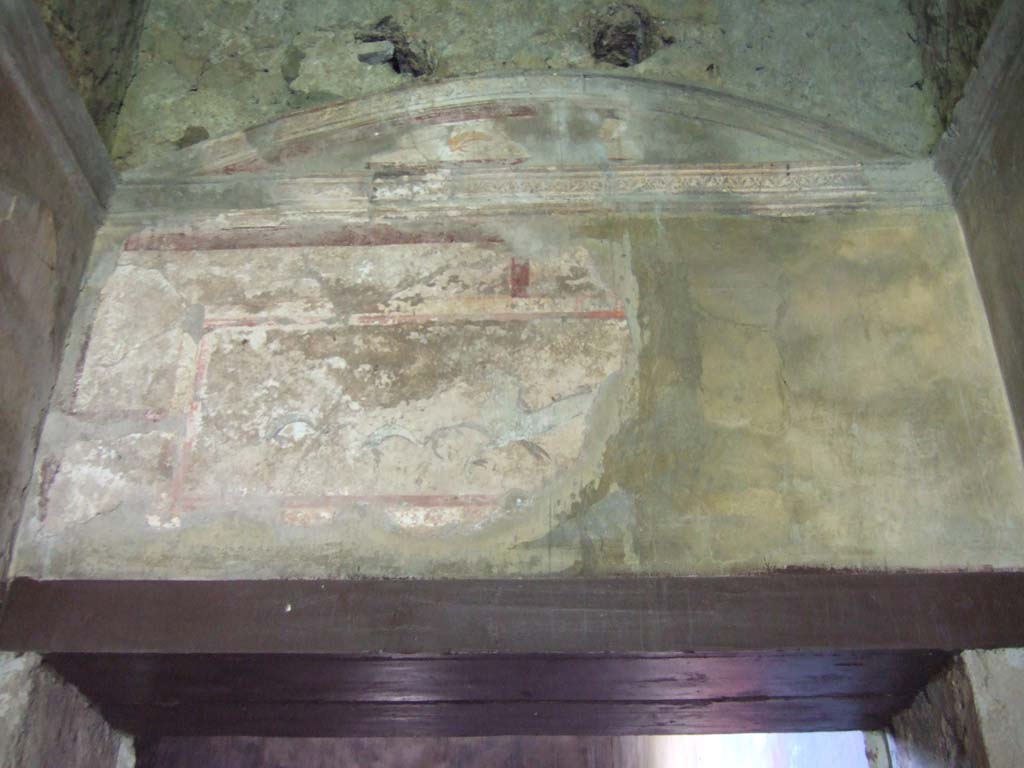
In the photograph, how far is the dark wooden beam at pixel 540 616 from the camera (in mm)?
2168

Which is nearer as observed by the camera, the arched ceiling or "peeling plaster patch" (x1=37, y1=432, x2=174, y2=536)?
"peeling plaster patch" (x1=37, y1=432, x2=174, y2=536)

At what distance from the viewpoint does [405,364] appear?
2.58 m

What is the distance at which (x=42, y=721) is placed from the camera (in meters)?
2.29

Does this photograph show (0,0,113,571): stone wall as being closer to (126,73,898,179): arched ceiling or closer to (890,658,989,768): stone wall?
(126,73,898,179): arched ceiling

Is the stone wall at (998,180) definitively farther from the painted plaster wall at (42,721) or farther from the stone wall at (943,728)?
the painted plaster wall at (42,721)

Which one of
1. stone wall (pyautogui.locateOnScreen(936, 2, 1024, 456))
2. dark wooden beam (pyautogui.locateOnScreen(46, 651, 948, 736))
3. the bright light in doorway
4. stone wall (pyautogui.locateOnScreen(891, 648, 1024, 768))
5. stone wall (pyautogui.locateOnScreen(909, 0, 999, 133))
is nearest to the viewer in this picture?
stone wall (pyautogui.locateOnScreen(891, 648, 1024, 768))

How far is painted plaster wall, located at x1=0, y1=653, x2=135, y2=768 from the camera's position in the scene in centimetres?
218

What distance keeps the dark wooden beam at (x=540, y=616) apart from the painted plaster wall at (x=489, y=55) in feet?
4.78

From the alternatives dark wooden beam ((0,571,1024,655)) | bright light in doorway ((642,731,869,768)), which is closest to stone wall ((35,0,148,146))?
dark wooden beam ((0,571,1024,655))

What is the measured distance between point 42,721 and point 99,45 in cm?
200

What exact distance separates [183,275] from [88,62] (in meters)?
0.73

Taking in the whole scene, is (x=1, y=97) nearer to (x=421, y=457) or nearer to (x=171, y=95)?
(x=171, y=95)

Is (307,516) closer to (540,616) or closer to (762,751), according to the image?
(540,616)

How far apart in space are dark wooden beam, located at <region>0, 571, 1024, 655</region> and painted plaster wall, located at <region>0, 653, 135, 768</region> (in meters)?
0.09
